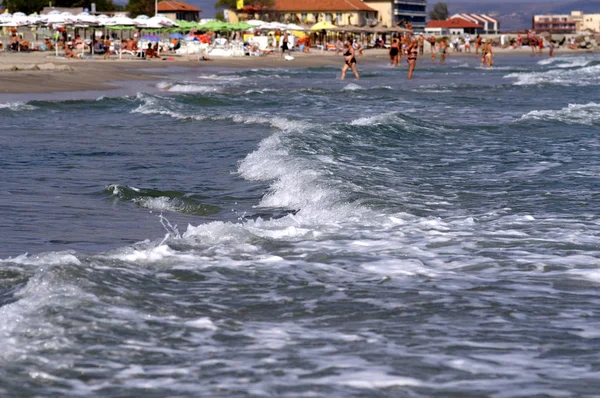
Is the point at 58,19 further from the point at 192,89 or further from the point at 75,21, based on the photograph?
the point at 192,89

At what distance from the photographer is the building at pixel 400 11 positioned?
167 m

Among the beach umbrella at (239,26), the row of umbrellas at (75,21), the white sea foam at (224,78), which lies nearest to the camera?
the white sea foam at (224,78)

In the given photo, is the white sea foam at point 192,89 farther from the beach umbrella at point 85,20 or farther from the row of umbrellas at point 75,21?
the row of umbrellas at point 75,21

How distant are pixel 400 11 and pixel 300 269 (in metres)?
176

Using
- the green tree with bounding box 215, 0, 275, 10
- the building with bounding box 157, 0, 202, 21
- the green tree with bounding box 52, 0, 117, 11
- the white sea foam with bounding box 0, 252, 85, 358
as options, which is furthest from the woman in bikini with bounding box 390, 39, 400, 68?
the green tree with bounding box 215, 0, 275, 10

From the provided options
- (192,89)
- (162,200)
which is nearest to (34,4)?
(192,89)

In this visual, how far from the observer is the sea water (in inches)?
177

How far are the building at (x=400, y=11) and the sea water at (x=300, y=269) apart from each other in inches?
5436

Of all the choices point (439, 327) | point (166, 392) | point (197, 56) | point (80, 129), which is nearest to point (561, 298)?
point (439, 327)

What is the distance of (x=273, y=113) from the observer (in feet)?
72.0

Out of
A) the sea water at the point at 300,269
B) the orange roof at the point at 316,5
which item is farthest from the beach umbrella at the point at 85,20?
the orange roof at the point at 316,5

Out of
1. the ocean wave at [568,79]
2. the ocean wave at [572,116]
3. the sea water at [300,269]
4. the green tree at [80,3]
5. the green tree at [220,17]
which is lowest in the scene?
the sea water at [300,269]

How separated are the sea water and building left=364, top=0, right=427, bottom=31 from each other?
453 feet

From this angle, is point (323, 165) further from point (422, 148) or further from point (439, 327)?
point (439, 327)
